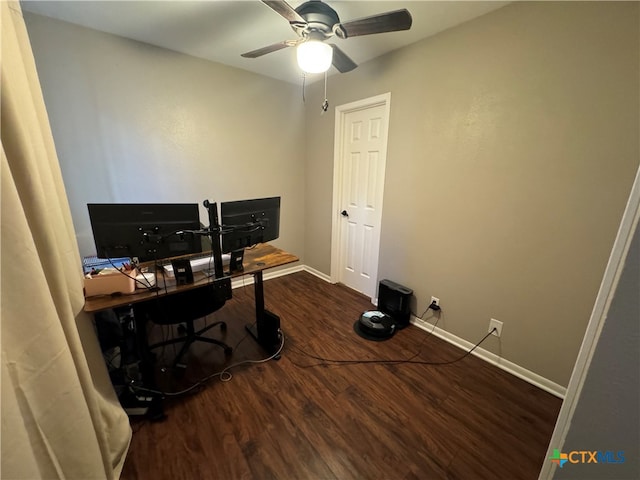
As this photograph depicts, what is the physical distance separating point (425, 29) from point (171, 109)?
2346mm

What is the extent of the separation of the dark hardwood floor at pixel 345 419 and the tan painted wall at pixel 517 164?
0.41 meters

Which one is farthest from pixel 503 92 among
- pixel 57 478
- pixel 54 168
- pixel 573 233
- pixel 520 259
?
pixel 57 478

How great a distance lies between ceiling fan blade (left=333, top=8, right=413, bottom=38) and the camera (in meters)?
1.29

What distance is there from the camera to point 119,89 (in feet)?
7.17

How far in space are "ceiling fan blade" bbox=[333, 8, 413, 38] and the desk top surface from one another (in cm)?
153

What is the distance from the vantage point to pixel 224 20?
189 centimetres

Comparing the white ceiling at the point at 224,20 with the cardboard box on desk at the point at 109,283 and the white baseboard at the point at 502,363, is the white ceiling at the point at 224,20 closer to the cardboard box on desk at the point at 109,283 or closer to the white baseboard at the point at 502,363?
the cardboard box on desk at the point at 109,283

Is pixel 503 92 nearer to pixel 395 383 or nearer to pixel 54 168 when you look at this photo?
pixel 395 383

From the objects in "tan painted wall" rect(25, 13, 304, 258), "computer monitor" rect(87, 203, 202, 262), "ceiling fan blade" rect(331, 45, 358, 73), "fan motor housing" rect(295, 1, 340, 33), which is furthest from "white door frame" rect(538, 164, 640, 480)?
"tan painted wall" rect(25, 13, 304, 258)

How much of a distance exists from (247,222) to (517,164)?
187 centimetres

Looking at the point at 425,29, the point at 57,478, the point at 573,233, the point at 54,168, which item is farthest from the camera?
the point at 425,29

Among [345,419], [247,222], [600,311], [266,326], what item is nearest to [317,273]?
[266,326]

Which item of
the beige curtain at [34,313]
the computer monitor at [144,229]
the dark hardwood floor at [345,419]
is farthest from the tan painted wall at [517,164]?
the beige curtain at [34,313]

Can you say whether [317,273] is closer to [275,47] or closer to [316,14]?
[275,47]
